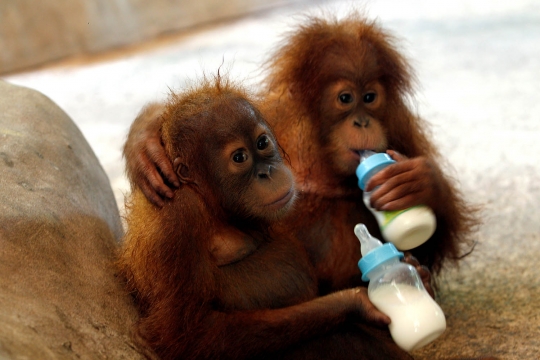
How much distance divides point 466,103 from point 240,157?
152 inches

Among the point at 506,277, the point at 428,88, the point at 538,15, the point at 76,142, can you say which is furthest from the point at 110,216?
the point at 538,15

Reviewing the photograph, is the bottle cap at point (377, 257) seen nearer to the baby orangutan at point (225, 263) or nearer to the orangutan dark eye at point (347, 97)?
the baby orangutan at point (225, 263)

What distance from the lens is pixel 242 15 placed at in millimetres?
9617

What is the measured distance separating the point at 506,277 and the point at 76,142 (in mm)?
2131

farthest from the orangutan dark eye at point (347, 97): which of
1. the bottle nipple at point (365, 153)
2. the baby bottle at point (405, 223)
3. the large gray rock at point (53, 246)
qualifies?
the large gray rock at point (53, 246)

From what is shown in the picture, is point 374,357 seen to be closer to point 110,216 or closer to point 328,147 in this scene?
point 328,147

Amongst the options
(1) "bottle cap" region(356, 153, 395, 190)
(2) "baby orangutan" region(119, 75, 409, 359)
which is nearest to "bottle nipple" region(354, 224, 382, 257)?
(2) "baby orangutan" region(119, 75, 409, 359)

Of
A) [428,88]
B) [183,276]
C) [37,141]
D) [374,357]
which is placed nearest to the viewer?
[183,276]

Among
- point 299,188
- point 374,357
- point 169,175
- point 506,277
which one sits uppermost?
point 169,175

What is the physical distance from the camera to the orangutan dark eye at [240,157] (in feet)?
7.41

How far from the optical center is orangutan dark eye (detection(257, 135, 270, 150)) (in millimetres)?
2285

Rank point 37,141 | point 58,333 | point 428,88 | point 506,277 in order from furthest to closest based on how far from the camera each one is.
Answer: point 428,88, point 506,277, point 37,141, point 58,333

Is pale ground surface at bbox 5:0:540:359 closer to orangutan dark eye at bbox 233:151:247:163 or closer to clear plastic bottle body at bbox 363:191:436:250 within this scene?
clear plastic bottle body at bbox 363:191:436:250

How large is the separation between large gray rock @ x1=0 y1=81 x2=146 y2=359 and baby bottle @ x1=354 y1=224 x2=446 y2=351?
0.81 meters
